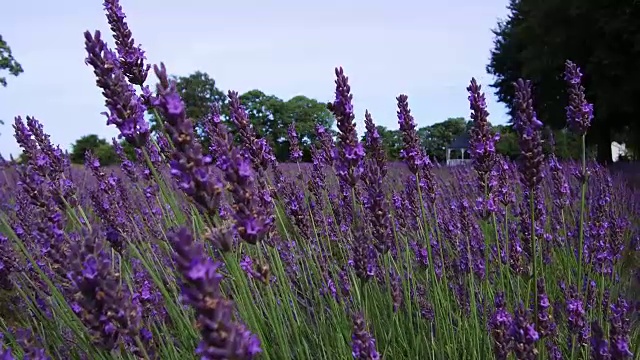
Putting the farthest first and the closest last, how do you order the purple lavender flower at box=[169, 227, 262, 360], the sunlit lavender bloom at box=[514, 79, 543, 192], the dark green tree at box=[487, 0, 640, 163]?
the dark green tree at box=[487, 0, 640, 163]
the sunlit lavender bloom at box=[514, 79, 543, 192]
the purple lavender flower at box=[169, 227, 262, 360]

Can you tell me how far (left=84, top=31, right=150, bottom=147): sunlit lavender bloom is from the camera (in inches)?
71.0

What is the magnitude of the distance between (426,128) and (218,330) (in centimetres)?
8980

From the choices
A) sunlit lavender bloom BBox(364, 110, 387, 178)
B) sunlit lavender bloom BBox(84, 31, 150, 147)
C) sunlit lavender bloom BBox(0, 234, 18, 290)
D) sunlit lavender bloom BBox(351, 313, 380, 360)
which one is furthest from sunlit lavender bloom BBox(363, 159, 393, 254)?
sunlit lavender bloom BBox(0, 234, 18, 290)

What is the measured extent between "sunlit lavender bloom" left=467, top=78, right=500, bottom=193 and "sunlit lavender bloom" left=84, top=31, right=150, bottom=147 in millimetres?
1262

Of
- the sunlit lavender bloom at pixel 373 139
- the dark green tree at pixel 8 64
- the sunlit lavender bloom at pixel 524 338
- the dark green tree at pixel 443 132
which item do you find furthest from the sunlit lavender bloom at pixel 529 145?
the dark green tree at pixel 443 132

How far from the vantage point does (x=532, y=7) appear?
1788cm

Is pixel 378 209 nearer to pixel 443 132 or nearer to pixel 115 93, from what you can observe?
pixel 115 93

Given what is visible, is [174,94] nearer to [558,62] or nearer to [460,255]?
[460,255]

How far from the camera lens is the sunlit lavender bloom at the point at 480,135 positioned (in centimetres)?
234

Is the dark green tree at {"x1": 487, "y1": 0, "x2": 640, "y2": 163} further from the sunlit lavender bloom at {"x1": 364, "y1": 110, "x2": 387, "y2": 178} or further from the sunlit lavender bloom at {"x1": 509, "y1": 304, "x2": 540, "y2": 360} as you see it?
the sunlit lavender bloom at {"x1": 509, "y1": 304, "x2": 540, "y2": 360}

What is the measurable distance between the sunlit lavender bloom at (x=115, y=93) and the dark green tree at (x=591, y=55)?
1515 cm

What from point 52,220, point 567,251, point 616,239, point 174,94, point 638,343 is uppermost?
point 174,94

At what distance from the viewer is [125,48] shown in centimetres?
228

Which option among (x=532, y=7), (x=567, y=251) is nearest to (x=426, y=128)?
(x=532, y=7)
